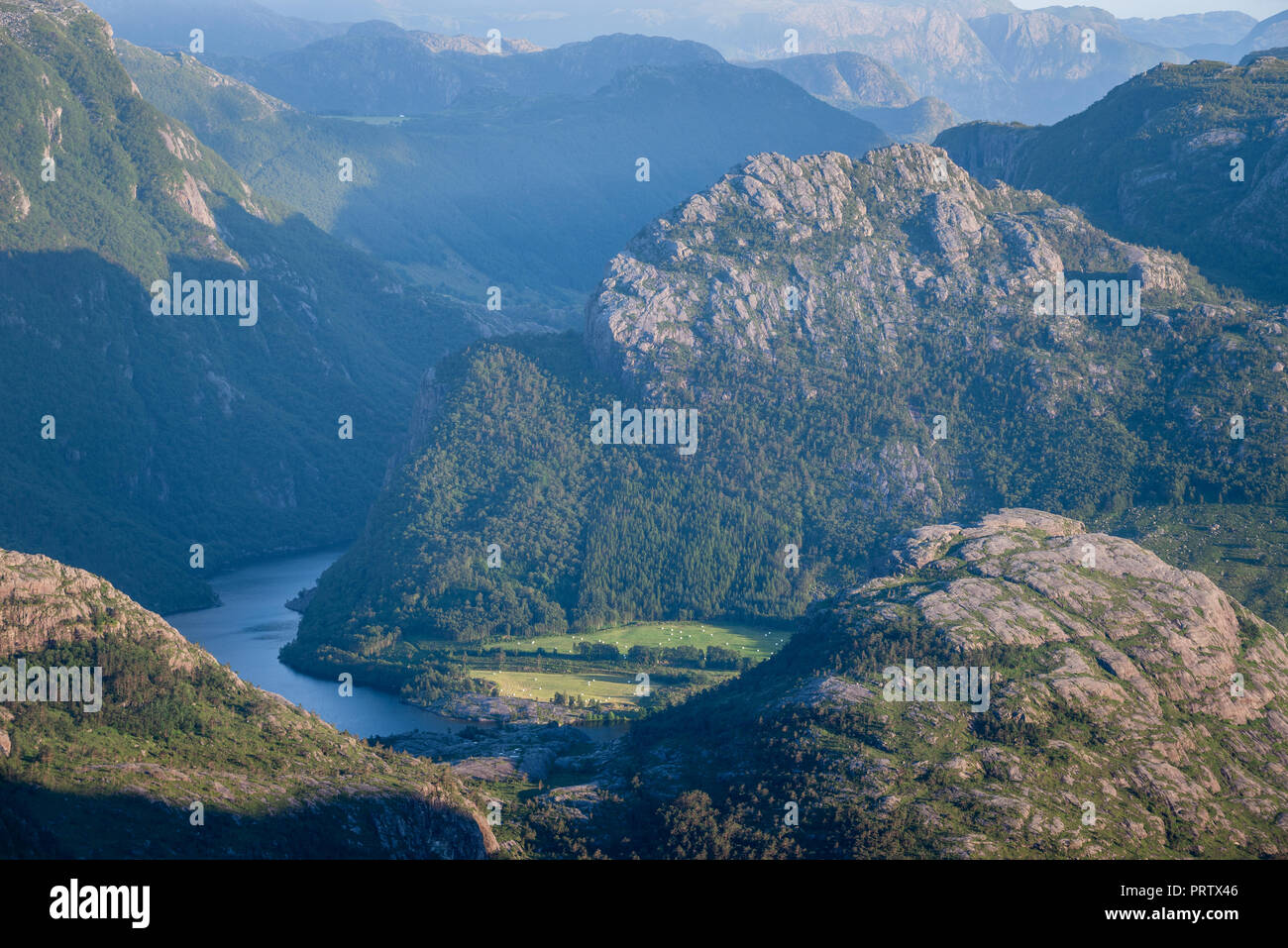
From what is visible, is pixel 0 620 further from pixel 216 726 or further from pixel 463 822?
pixel 463 822

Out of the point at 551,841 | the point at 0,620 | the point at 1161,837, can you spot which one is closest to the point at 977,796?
the point at 1161,837

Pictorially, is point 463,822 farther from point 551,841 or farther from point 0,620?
point 0,620

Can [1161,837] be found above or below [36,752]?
below

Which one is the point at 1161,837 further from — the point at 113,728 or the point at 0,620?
the point at 0,620

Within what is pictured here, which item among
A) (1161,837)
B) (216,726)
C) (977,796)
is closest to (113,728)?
(216,726)
